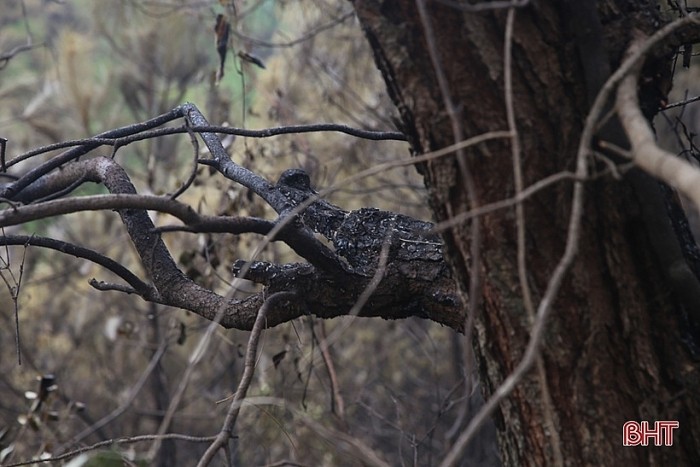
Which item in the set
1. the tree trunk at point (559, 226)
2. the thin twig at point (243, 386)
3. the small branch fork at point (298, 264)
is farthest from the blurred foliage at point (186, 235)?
the tree trunk at point (559, 226)

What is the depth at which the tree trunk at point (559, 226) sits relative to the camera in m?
1.01

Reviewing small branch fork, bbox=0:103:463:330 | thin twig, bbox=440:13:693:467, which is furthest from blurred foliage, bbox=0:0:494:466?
thin twig, bbox=440:13:693:467

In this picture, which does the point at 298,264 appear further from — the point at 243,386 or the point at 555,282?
the point at 555,282

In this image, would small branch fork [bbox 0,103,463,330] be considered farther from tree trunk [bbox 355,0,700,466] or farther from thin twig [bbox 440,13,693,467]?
thin twig [bbox 440,13,693,467]

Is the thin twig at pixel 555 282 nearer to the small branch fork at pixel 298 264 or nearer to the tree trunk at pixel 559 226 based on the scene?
the tree trunk at pixel 559 226

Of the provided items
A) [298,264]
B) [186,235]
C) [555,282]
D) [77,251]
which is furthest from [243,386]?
[186,235]

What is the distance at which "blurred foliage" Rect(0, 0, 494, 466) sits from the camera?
354cm

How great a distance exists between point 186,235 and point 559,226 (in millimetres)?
2873

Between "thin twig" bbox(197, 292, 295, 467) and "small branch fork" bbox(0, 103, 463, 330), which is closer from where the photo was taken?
"thin twig" bbox(197, 292, 295, 467)

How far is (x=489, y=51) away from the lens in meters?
1.00

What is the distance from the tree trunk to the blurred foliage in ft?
6.38

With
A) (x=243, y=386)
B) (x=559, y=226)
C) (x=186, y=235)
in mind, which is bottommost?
(x=243, y=386)

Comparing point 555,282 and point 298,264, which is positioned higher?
point 298,264

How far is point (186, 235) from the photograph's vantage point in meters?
3.68
